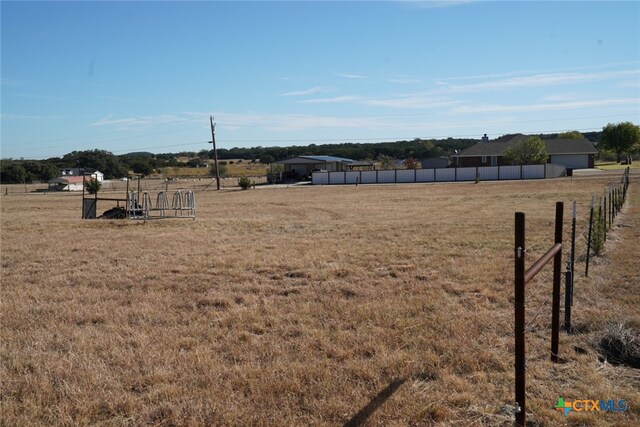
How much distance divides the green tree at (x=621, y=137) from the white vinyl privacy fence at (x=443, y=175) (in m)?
48.2

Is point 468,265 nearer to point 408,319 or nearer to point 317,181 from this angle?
point 408,319

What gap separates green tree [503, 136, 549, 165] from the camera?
65812 millimetres

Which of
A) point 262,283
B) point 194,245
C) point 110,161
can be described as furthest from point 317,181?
point 110,161

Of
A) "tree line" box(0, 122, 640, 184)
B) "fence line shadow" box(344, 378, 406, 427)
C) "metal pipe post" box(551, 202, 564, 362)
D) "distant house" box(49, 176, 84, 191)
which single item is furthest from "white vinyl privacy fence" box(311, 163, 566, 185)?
"fence line shadow" box(344, 378, 406, 427)

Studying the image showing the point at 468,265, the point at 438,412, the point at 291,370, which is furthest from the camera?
the point at 468,265

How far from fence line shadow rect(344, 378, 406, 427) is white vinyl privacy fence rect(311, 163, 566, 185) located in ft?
178

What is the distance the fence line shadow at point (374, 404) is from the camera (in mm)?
4301

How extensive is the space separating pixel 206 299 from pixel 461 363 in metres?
4.08

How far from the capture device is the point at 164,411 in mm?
4559

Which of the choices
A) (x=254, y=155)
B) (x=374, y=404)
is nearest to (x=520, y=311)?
(x=374, y=404)

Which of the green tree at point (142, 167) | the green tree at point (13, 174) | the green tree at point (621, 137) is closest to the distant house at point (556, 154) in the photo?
the green tree at point (621, 137)

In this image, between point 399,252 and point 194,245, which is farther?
point 194,245

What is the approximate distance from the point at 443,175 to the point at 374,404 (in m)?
59.7

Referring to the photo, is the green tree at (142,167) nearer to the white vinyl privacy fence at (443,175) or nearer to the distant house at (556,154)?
the white vinyl privacy fence at (443,175)
